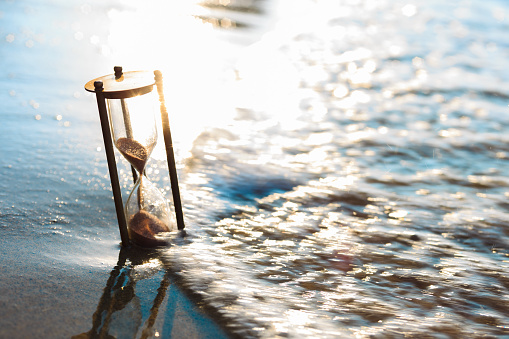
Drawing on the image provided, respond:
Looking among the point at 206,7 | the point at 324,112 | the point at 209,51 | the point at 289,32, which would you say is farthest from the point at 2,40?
the point at 324,112

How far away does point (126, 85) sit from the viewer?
218 centimetres

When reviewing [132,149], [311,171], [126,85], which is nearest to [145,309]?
[132,149]

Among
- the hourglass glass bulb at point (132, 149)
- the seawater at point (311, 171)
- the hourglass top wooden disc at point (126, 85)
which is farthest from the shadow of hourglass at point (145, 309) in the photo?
the hourglass top wooden disc at point (126, 85)

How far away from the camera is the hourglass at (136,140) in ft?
7.12

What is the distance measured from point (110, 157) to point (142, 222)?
1.27 ft

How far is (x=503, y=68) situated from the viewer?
521 cm

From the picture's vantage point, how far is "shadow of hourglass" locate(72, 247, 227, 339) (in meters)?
1.86

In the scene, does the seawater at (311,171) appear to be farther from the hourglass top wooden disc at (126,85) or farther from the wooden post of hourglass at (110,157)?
the hourglass top wooden disc at (126,85)

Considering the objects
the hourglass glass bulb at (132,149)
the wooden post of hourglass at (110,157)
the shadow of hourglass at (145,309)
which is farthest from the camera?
the hourglass glass bulb at (132,149)

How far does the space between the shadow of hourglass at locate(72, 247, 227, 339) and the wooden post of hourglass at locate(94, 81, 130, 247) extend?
13 centimetres

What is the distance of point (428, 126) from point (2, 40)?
4.30 meters

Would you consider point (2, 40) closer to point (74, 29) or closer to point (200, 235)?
point (74, 29)

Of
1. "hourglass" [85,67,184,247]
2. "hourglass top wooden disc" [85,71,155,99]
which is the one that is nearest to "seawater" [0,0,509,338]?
"hourglass" [85,67,184,247]

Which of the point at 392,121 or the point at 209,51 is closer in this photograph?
the point at 392,121
